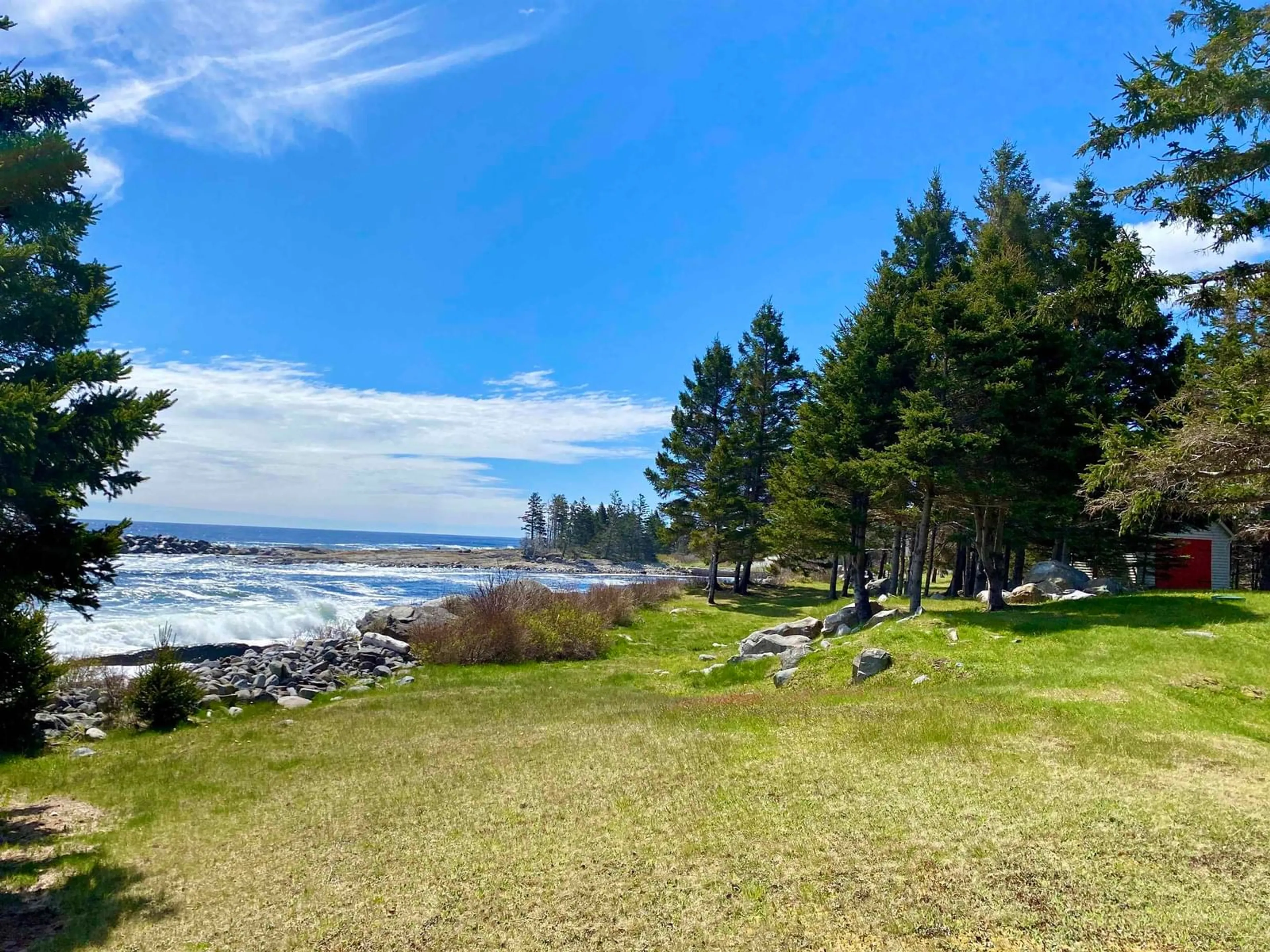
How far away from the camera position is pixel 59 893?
247 inches

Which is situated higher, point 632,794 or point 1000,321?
point 1000,321

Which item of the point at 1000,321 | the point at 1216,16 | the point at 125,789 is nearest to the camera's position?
the point at 125,789

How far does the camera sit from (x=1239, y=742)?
8562mm

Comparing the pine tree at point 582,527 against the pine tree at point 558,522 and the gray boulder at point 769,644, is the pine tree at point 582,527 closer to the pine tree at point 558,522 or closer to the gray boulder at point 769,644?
the pine tree at point 558,522

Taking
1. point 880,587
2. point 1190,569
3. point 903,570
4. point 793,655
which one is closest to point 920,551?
point 793,655

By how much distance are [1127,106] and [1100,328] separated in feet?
58.8

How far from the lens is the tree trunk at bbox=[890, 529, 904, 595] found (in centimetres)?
2844

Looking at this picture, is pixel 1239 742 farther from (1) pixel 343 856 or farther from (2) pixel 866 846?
(1) pixel 343 856

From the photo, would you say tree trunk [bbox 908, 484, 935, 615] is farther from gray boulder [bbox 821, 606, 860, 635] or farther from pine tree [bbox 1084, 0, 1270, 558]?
pine tree [bbox 1084, 0, 1270, 558]

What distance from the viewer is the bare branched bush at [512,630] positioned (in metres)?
20.4

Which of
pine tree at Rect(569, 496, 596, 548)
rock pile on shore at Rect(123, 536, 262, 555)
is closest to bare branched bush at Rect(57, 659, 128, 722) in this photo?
rock pile on shore at Rect(123, 536, 262, 555)

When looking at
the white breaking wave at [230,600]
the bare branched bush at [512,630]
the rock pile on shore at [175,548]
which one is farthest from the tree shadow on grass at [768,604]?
the rock pile on shore at [175,548]

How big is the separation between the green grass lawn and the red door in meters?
18.7

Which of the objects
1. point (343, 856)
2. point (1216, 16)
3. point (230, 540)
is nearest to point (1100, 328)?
point (1216, 16)
